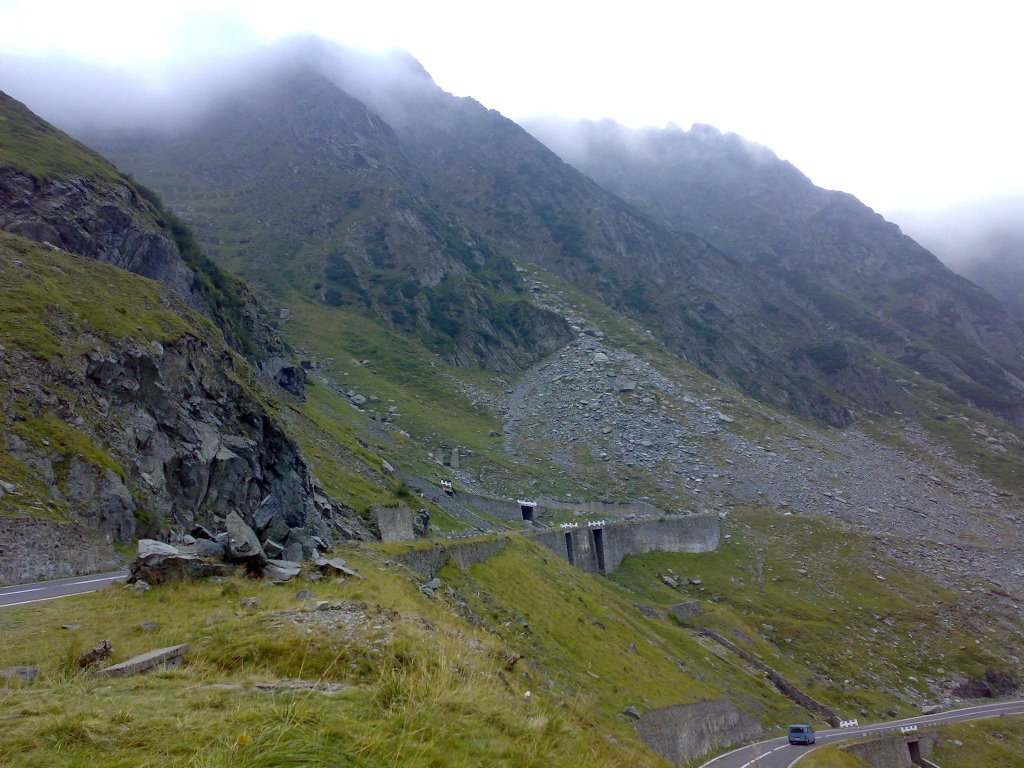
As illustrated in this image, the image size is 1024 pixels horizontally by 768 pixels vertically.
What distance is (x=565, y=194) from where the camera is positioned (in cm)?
16275

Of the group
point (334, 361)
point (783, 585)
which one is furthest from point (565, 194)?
point (783, 585)

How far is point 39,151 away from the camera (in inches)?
1740

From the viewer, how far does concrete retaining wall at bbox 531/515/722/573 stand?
51438mm

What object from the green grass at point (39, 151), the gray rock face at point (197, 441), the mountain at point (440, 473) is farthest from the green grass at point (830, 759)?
the green grass at point (39, 151)

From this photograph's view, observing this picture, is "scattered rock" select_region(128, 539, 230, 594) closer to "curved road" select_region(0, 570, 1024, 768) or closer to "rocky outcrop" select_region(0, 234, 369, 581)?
"curved road" select_region(0, 570, 1024, 768)

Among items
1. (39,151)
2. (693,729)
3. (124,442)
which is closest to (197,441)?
(124,442)

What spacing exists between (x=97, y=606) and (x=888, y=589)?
6432 centimetres

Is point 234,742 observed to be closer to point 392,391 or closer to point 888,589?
point 888,589

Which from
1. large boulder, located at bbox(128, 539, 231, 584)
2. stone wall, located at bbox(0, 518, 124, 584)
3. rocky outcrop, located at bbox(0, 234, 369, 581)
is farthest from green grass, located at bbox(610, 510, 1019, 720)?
large boulder, located at bbox(128, 539, 231, 584)

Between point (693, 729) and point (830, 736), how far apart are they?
13388mm

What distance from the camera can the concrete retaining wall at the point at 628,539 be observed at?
51438 millimetres

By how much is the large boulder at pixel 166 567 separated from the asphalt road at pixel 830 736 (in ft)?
58.2

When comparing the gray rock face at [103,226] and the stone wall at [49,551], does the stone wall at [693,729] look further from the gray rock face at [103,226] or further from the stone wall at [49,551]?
the gray rock face at [103,226]

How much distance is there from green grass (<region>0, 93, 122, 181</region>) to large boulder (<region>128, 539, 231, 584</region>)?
38.5m
